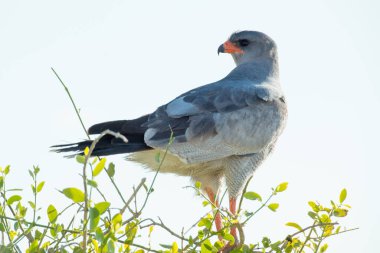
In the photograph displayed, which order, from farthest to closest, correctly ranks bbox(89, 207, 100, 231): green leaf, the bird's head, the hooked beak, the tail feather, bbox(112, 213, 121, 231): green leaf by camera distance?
the hooked beak < the bird's head < the tail feather < bbox(112, 213, 121, 231): green leaf < bbox(89, 207, 100, 231): green leaf

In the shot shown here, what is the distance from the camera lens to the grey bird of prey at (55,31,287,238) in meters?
6.69

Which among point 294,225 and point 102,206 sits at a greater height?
point 102,206

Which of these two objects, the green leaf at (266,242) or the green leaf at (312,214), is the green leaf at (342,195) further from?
the green leaf at (266,242)

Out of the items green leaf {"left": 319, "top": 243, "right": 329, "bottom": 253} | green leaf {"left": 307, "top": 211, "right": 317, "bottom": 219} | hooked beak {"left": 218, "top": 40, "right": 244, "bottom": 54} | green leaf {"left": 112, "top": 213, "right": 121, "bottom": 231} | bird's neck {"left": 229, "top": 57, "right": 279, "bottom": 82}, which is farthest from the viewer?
hooked beak {"left": 218, "top": 40, "right": 244, "bottom": 54}

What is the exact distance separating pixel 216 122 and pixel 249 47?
5.21 feet

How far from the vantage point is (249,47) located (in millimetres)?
8281

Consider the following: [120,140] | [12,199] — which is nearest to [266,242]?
[12,199]

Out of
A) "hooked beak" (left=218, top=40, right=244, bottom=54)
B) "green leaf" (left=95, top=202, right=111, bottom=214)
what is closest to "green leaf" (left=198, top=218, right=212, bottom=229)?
"green leaf" (left=95, top=202, right=111, bottom=214)

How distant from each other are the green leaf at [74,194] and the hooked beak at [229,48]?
493 centimetres

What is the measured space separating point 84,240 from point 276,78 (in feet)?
14.9

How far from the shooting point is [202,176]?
23.4ft

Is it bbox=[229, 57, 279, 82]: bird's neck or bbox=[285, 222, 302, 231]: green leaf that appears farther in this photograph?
bbox=[229, 57, 279, 82]: bird's neck

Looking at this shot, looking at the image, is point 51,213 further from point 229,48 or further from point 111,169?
point 229,48

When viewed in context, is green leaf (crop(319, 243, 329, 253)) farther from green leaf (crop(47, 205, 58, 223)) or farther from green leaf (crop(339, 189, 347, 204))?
green leaf (crop(47, 205, 58, 223))
